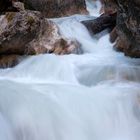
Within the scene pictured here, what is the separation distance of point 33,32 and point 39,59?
2.46 ft

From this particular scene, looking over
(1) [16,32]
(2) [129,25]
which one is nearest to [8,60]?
(1) [16,32]

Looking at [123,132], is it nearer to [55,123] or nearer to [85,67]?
[55,123]

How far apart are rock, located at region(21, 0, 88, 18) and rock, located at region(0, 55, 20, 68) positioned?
564 cm

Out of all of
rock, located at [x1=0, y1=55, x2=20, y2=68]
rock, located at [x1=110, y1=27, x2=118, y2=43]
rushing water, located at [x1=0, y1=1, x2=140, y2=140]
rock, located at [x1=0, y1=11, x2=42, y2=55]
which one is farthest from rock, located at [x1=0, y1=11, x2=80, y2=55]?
rock, located at [x1=110, y1=27, x2=118, y2=43]

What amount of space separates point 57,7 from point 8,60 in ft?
21.9

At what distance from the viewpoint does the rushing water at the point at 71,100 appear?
4805 mm

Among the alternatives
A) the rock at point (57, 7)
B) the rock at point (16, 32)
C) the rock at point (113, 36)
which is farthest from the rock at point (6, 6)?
the rock at point (57, 7)

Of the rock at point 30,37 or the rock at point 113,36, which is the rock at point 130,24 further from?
Answer: the rock at point 30,37

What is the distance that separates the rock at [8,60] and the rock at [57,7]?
5.64 meters

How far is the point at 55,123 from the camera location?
16.2 ft

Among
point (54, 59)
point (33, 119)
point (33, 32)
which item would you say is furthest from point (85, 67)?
point (33, 119)

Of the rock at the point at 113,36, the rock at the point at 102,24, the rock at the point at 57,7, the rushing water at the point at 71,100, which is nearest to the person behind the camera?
the rushing water at the point at 71,100

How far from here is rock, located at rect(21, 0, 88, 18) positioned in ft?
44.4

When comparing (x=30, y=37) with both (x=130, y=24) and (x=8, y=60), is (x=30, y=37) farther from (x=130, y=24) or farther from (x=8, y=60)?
(x=130, y=24)
